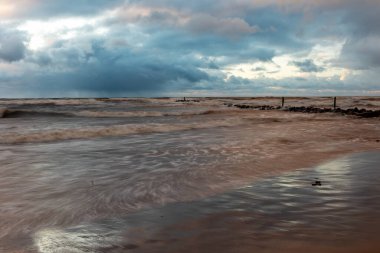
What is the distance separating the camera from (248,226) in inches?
178

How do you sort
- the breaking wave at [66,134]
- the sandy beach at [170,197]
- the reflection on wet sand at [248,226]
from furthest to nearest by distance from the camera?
the breaking wave at [66,134] → the sandy beach at [170,197] → the reflection on wet sand at [248,226]

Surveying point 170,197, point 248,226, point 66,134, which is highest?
point 248,226

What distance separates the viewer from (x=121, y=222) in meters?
4.86

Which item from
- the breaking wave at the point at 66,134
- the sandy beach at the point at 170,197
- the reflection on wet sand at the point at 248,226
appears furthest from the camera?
the breaking wave at the point at 66,134

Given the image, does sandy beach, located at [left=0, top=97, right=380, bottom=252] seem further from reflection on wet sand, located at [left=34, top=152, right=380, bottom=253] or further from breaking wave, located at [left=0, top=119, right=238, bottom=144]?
breaking wave, located at [left=0, top=119, right=238, bottom=144]

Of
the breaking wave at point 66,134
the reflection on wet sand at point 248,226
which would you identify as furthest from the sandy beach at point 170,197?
the breaking wave at point 66,134

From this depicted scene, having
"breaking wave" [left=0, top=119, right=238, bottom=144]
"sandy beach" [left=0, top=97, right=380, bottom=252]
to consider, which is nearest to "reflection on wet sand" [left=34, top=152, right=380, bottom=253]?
"sandy beach" [left=0, top=97, right=380, bottom=252]

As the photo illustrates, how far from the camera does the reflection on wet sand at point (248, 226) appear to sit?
12.9 ft

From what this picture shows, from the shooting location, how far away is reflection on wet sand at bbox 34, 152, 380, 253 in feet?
12.9

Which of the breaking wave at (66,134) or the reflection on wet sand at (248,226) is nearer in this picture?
the reflection on wet sand at (248,226)

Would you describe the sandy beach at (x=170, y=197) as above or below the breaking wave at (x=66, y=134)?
above

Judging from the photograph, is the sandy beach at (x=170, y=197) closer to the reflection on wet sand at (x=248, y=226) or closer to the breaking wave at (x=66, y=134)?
the reflection on wet sand at (x=248, y=226)

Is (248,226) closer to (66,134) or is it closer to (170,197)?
(170,197)

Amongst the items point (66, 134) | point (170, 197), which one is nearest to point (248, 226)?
point (170, 197)
